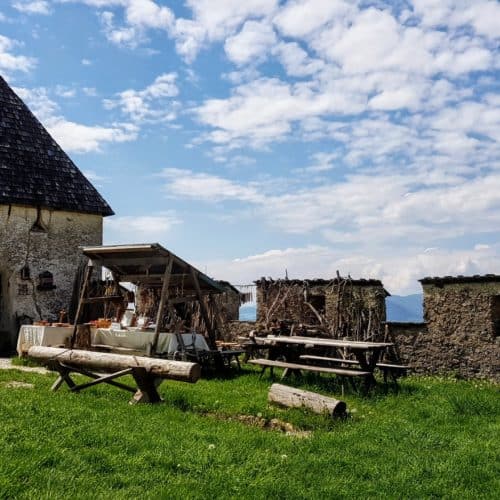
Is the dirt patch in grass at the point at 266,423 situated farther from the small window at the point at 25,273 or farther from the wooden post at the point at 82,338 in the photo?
the small window at the point at 25,273

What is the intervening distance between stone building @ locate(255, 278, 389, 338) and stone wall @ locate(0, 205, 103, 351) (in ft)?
21.3

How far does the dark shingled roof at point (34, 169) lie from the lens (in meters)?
18.1

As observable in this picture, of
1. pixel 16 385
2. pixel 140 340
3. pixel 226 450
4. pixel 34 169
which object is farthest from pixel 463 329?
pixel 34 169

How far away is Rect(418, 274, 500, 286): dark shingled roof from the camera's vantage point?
13.5 m

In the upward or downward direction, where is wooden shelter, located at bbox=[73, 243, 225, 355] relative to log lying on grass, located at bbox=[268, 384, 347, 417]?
upward

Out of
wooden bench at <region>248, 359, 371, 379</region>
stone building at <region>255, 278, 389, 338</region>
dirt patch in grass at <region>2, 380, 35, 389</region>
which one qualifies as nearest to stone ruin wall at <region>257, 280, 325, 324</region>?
stone building at <region>255, 278, 389, 338</region>

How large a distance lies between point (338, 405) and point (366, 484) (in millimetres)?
2907

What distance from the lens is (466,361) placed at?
13.8 metres

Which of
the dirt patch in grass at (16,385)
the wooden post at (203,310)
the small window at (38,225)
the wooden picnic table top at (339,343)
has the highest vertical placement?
the small window at (38,225)

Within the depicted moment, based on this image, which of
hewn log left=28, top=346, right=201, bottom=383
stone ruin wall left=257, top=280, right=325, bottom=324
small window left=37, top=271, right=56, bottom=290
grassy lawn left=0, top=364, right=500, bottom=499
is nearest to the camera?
grassy lawn left=0, top=364, right=500, bottom=499

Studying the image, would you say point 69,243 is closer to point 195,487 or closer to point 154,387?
point 154,387

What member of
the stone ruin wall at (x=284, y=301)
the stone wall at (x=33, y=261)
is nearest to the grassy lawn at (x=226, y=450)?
the stone ruin wall at (x=284, y=301)

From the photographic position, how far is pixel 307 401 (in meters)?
8.92

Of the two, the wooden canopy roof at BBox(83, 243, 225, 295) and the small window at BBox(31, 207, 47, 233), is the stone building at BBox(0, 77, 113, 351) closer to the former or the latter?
the small window at BBox(31, 207, 47, 233)
